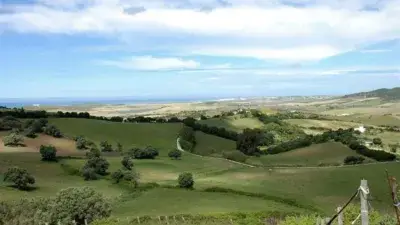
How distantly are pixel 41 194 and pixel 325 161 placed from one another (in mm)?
66022

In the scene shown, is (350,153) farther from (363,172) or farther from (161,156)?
(161,156)

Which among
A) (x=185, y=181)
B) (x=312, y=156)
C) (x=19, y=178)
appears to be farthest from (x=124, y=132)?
(x=19, y=178)

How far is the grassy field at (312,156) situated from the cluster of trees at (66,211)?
58.6 meters

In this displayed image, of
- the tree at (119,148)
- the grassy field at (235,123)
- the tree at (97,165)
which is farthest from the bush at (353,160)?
the grassy field at (235,123)

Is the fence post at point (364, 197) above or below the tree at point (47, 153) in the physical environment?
above

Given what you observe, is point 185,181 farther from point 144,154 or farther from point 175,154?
point 144,154

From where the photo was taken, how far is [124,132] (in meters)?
133

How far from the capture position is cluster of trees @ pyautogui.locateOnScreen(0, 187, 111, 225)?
4622 centimetres

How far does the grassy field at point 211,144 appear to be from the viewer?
127 meters

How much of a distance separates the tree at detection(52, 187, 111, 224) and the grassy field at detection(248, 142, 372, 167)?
58497 millimetres

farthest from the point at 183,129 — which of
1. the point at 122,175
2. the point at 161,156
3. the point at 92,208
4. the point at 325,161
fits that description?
the point at 92,208

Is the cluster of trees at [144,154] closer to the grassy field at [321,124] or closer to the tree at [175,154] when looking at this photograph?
the tree at [175,154]

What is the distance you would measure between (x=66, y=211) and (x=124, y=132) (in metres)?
86.8

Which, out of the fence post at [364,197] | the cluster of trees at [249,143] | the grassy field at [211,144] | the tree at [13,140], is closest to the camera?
the fence post at [364,197]
